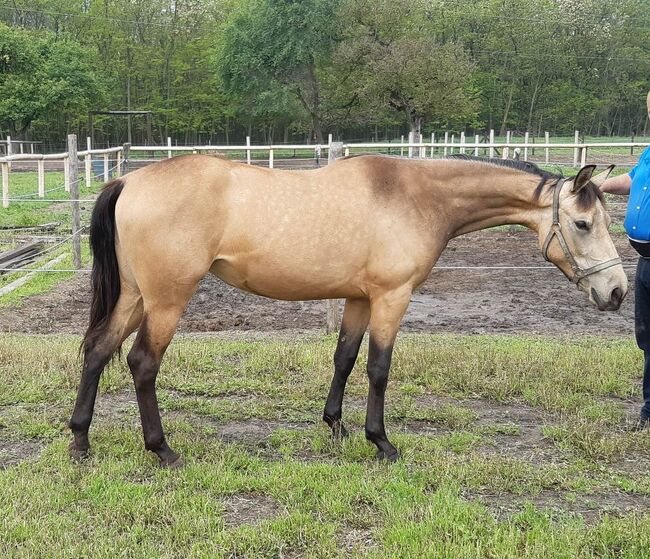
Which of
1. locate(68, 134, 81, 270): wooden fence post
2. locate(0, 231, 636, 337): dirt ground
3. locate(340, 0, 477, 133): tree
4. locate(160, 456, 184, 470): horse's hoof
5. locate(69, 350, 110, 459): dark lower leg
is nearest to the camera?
locate(160, 456, 184, 470): horse's hoof

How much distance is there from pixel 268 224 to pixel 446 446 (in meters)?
1.75

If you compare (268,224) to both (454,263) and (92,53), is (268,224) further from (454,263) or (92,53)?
(92,53)

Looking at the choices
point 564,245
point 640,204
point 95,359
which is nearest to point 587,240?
point 564,245

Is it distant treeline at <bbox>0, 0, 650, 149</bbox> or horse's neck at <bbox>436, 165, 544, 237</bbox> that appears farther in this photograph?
distant treeline at <bbox>0, 0, 650, 149</bbox>

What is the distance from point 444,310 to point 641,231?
412cm

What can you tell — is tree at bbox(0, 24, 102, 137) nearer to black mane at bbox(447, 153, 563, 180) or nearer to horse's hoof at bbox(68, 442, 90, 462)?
horse's hoof at bbox(68, 442, 90, 462)

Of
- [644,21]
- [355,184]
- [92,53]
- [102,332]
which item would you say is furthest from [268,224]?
[644,21]

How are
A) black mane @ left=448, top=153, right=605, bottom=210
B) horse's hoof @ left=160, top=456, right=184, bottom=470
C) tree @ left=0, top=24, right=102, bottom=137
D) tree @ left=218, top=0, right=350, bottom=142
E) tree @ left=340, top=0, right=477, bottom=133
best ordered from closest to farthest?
horse's hoof @ left=160, top=456, right=184, bottom=470 < black mane @ left=448, top=153, right=605, bottom=210 < tree @ left=340, top=0, right=477, bottom=133 < tree @ left=0, top=24, right=102, bottom=137 < tree @ left=218, top=0, right=350, bottom=142

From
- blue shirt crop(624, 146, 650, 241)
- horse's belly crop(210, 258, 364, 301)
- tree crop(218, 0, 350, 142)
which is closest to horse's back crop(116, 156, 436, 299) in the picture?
horse's belly crop(210, 258, 364, 301)

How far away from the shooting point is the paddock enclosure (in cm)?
289

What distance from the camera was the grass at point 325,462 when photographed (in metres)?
2.88

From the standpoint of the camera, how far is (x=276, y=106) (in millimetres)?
39812

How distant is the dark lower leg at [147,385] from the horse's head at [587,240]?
8.17 feet

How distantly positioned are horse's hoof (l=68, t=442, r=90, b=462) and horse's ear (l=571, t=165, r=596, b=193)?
10.7 feet
